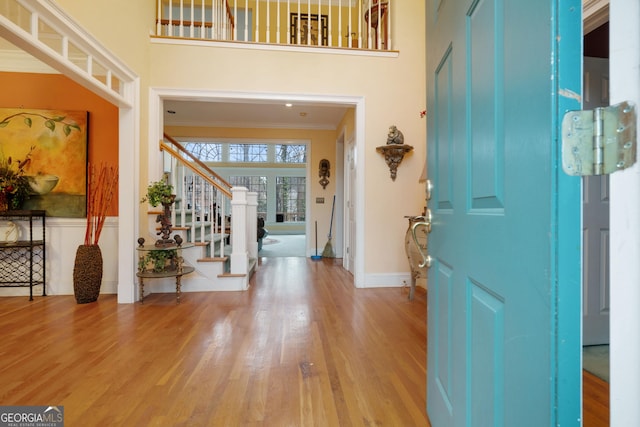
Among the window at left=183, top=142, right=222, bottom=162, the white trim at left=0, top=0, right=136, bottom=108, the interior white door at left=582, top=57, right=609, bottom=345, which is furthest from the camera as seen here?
the window at left=183, top=142, right=222, bottom=162

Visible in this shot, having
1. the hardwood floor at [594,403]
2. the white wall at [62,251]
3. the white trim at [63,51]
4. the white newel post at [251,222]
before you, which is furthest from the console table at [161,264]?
the hardwood floor at [594,403]


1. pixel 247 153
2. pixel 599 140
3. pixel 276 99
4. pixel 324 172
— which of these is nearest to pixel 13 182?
pixel 276 99

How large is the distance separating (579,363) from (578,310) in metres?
0.08

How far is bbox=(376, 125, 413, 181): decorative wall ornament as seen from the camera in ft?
12.0

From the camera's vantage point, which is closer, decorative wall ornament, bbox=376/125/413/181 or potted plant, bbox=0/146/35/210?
potted plant, bbox=0/146/35/210

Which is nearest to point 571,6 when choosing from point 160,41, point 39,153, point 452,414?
point 452,414

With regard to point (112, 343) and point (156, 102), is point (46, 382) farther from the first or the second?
point (156, 102)

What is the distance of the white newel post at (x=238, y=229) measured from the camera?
11.6 feet

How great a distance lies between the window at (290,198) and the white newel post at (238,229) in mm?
9275

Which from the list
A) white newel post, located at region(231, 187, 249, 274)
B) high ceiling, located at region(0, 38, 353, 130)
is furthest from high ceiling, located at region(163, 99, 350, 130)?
white newel post, located at region(231, 187, 249, 274)

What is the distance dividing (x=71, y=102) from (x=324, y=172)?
415 centimetres

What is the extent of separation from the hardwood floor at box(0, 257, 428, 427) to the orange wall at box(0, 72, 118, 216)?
1.48 meters

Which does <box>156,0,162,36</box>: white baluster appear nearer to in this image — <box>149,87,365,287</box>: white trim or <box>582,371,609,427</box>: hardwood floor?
<box>149,87,365,287</box>: white trim

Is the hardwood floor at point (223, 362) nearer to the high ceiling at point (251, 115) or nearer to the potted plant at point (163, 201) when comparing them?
the potted plant at point (163, 201)
